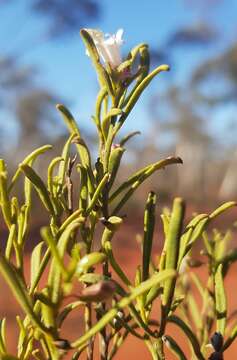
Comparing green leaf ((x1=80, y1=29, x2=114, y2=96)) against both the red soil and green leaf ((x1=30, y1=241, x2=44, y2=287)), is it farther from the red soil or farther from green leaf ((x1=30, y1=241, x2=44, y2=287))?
the red soil

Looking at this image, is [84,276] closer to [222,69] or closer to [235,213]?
[235,213]

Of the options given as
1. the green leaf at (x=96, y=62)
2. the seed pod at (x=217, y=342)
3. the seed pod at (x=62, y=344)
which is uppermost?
the green leaf at (x=96, y=62)

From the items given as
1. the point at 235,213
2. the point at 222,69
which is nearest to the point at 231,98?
the point at 222,69

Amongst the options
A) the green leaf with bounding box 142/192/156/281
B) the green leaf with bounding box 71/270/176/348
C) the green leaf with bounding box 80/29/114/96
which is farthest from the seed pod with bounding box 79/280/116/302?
the green leaf with bounding box 80/29/114/96

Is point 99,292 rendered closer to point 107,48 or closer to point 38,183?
point 38,183

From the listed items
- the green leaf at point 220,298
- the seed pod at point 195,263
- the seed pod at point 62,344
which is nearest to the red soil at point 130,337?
the seed pod at point 195,263

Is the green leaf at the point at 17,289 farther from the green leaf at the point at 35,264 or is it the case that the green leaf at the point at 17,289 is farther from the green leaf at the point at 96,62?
the green leaf at the point at 96,62

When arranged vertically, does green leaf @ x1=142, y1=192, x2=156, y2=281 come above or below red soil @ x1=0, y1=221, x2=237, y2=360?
above

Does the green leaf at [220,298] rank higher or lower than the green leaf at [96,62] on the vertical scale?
lower

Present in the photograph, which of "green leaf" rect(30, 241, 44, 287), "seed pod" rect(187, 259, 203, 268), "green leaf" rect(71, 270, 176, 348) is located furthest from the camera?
"seed pod" rect(187, 259, 203, 268)

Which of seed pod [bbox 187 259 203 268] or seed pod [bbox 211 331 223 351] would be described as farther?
seed pod [bbox 187 259 203 268]
